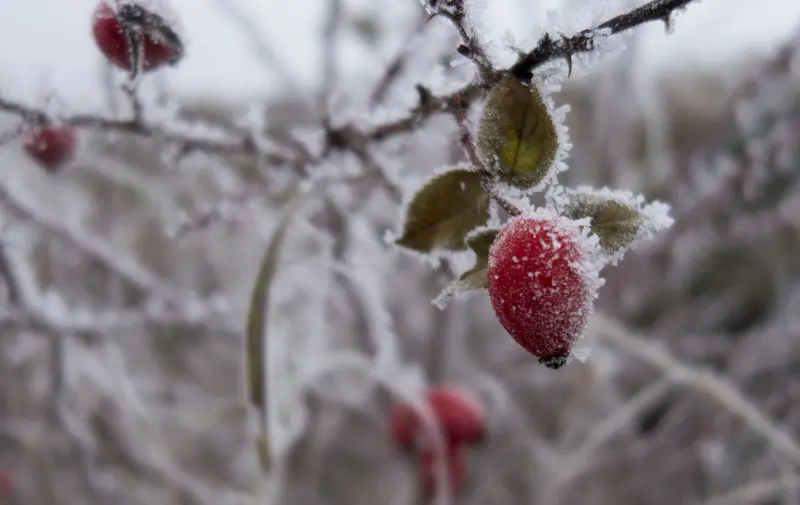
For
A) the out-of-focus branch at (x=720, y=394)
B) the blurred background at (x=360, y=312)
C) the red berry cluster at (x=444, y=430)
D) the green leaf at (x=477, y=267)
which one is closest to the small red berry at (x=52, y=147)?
the blurred background at (x=360, y=312)

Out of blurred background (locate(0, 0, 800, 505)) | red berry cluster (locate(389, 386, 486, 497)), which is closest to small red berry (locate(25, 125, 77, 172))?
blurred background (locate(0, 0, 800, 505))

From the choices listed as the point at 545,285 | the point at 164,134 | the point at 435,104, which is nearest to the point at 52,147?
the point at 164,134

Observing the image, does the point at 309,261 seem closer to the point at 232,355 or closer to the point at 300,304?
the point at 300,304

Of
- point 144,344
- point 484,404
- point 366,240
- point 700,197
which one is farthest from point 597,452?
point 144,344

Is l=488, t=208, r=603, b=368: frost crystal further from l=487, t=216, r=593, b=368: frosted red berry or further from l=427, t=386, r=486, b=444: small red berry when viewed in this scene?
l=427, t=386, r=486, b=444: small red berry

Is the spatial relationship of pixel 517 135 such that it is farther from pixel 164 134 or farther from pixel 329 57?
pixel 329 57

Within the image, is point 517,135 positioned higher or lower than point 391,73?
lower
